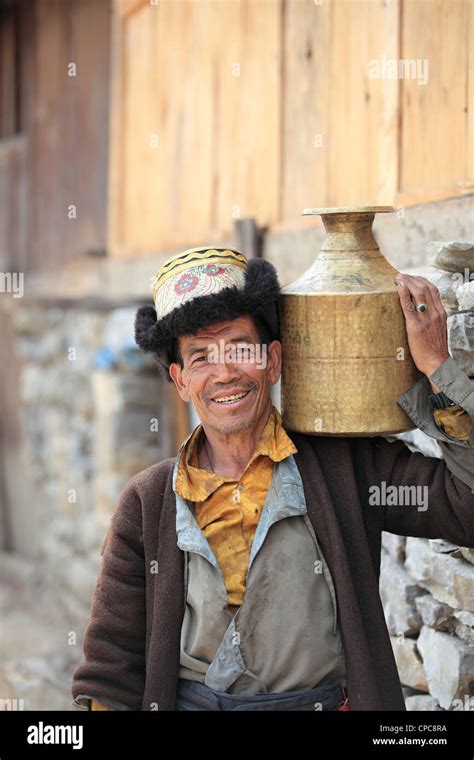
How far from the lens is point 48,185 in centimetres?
817

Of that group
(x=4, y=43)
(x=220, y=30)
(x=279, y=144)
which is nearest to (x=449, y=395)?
(x=279, y=144)

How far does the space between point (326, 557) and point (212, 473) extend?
36 centimetres

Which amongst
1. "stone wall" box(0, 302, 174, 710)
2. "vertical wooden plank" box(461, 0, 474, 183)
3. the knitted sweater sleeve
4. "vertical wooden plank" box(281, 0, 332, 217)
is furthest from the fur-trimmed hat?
"stone wall" box(0, 302, 174, 710)

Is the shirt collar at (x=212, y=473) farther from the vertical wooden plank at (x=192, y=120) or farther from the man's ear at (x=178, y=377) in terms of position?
the vertical wooden plank at (x=192, y=120)

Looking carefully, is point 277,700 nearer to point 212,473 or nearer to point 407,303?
point 212,473

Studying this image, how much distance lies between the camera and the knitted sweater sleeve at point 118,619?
249 cm

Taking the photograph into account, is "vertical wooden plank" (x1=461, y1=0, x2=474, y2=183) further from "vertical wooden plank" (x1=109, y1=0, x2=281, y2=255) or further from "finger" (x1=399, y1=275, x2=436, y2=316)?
"vertical wooden plank" (x1=109, y1=0, x2=281, y2=255)

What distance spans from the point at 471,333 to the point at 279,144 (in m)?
2.25

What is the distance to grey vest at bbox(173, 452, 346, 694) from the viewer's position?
234 centimetres

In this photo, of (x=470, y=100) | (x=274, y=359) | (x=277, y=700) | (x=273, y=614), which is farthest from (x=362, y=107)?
(x=277, y=700)

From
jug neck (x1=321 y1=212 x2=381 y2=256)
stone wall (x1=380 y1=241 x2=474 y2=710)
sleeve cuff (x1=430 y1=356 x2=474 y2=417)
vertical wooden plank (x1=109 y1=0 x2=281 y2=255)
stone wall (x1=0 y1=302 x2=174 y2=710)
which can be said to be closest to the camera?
sleeve cuff (x1=430 y1=356 x2=474 y2=417)

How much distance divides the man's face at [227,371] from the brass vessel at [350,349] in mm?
110

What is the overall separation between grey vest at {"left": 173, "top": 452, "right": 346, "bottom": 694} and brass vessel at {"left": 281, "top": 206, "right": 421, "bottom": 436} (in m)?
0.23
